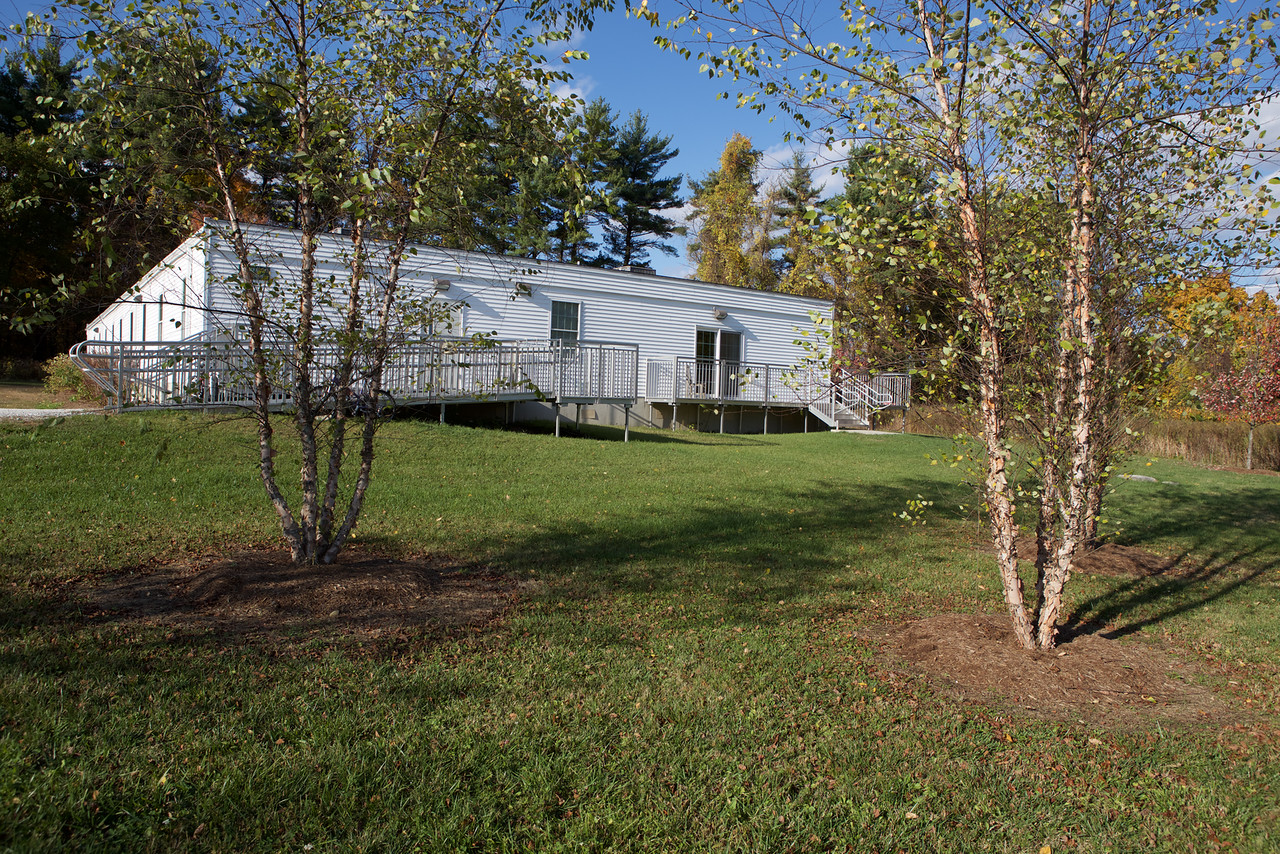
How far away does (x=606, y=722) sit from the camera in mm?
3545

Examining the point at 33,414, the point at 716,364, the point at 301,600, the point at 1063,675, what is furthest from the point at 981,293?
the point at 716,364

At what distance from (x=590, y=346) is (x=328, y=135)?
1103 cm

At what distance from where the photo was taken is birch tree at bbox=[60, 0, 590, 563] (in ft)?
15.8

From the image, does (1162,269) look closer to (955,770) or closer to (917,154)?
(917,154)

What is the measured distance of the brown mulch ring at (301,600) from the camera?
14.4 feet

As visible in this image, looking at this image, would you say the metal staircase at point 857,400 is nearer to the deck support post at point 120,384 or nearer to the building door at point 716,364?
the building door at point 716,364

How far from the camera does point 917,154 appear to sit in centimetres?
455

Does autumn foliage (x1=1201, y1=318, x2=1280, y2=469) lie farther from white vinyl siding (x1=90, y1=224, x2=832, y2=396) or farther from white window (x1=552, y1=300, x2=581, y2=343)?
white window (x1=552, y1=300, x2=581, y2=343)

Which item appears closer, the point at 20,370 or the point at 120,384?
the point at 120,384

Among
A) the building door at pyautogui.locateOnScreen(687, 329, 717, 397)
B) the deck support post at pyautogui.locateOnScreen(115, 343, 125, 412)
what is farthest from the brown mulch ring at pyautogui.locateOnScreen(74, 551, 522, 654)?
the building door at pyautogui.locateOnScreen(687, 329, 717, 397)

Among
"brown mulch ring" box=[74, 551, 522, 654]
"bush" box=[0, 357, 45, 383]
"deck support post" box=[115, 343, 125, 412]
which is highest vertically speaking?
"bush" box=[0, 357, 45, 383]

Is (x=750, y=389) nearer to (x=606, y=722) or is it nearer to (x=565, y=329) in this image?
(x=565, y=329)

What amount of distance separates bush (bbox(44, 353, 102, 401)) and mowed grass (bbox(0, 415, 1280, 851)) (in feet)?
25.8

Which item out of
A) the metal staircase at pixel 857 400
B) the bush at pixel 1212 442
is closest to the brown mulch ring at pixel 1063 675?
the bush at pixel 1212 442
